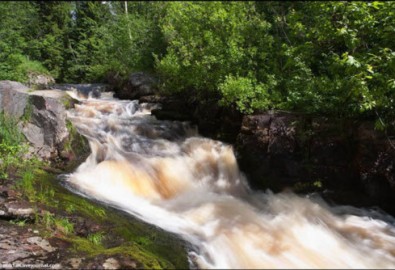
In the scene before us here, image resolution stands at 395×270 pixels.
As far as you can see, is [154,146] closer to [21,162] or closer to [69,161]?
[69,161]

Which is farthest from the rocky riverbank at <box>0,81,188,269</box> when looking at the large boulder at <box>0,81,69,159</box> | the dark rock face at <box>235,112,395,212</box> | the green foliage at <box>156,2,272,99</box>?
the green foliage at <box>156,2,272,99</box>

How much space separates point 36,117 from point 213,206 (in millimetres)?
4486

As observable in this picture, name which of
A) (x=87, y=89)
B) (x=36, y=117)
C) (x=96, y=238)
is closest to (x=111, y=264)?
(x=96, y=238)

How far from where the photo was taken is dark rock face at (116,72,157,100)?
14727 millimetres

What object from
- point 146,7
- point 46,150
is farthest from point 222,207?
point 146,7

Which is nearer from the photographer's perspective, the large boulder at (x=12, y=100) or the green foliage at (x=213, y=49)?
the large boulder at (x=12, y=100)

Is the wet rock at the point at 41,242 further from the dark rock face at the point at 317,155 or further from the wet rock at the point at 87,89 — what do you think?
the wet rock at the point at 87,89

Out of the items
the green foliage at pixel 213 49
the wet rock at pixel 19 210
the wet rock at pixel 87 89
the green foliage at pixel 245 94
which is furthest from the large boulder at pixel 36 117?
the wet rock at pixel 87 89

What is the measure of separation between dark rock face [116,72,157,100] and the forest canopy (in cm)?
74

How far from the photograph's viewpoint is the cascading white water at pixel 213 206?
526cm

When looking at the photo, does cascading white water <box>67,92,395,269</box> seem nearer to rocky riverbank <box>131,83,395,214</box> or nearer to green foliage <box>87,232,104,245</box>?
rocky riverbank <box>131,83,395,214</box>

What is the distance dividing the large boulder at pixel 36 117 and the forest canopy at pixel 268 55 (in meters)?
1.56

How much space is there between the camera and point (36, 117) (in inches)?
315

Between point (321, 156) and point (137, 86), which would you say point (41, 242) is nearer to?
point (321, 156)
